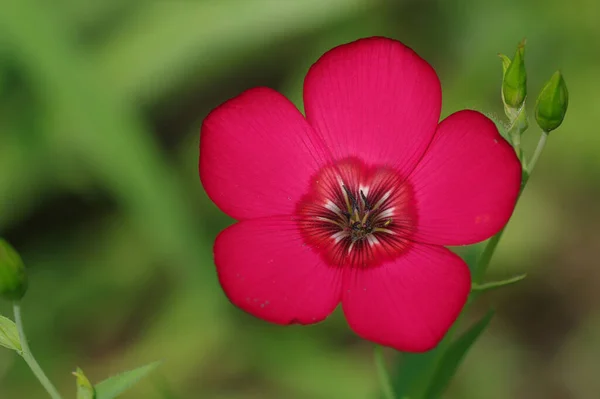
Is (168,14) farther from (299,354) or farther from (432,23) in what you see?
(299,354)

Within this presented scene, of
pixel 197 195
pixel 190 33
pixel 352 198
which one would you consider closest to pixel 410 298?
pixel 352 198

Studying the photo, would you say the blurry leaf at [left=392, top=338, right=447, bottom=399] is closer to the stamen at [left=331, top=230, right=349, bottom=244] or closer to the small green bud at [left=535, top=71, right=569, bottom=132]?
the stamen at [left=331, top=230, right=349, bottom=244]

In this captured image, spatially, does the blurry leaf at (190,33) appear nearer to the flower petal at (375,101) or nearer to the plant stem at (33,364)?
the flower petal at (375,101)

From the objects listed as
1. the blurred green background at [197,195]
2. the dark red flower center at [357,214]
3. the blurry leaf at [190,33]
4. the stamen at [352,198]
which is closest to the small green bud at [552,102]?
the dark red flower center at [357,214]

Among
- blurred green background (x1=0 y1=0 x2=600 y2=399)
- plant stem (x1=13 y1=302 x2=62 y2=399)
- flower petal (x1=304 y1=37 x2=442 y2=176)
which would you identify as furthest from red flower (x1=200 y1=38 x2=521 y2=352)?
blurred green background (x1=0 y1=0 x2=600 y2=399)


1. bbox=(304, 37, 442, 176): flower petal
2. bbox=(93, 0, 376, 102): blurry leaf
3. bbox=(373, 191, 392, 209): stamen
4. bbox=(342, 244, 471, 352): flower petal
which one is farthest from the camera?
bbox=(93, 0, 376, 102): blurry leaf

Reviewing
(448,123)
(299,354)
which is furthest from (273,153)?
(299,354)
